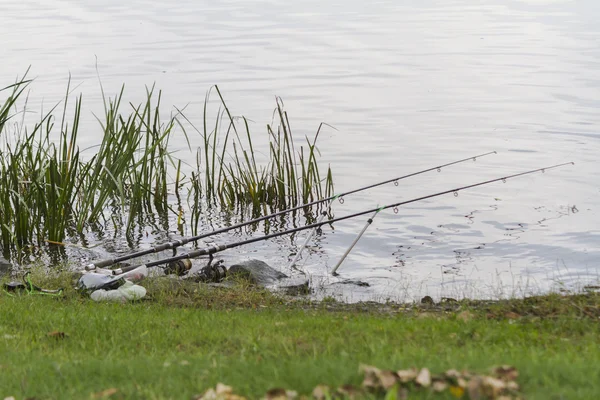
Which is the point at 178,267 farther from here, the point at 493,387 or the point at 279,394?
the point at 493,387

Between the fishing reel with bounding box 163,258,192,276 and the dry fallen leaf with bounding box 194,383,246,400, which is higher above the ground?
the dry fallen leaf with bounding box 194,383,246,400

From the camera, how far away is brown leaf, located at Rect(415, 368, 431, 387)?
3.75m

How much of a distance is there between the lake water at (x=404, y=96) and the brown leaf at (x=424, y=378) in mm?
4160

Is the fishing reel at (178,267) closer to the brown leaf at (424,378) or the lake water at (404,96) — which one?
the lake water at (404,96)

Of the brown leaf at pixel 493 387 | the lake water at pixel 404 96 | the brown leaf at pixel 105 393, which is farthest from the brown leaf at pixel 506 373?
the lake water at pixel 404 96

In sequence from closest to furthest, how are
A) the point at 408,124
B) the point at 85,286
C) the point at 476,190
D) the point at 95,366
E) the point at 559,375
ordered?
the point at 559,375
the point at 95,366
the point at 85,286
the point at 476,190
the point at 408,124

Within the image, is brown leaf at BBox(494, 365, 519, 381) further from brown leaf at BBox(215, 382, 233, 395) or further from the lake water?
the lake water

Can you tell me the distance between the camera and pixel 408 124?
56.9 feet

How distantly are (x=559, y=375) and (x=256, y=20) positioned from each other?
89.3 ft

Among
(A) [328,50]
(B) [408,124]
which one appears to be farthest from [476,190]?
(A) [328,50]

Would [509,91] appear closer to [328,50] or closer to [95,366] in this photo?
[328,50]

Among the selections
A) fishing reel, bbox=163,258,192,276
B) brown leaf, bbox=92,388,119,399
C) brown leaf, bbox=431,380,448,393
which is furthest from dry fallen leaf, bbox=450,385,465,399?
fishing reel, bbox=163,258,192,276

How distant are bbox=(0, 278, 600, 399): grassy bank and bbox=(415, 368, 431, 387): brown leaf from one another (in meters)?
0.05

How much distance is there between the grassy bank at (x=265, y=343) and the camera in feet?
13.6
